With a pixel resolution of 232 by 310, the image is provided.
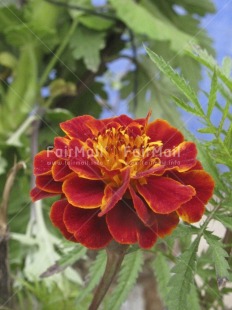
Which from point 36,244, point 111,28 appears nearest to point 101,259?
point 36,244

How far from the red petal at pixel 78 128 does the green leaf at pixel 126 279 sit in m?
0.08

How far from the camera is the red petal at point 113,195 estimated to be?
0.21m

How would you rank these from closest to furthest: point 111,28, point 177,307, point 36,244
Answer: point 177,307 → point 36,244 → point 111,28

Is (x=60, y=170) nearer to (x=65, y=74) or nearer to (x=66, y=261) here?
(x=66, y=261)

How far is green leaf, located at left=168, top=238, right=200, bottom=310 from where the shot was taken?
23cm

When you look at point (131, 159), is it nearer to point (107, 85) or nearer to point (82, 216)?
point (82, 216)

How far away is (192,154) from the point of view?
24cm

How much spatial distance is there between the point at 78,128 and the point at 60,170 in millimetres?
29

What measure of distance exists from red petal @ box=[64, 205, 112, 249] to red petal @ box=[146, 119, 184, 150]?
5cm

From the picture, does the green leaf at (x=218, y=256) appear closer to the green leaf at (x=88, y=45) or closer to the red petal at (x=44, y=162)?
the red petal at (x=44, y=162)

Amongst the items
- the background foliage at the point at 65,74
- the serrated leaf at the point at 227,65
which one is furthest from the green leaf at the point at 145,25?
the serrated leaf at the point at 227,65

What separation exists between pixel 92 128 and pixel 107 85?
688 millimetres

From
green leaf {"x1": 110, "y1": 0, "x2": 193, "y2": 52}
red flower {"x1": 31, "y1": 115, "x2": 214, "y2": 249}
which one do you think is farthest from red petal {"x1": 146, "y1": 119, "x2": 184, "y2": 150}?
green leaf {"x1": 110, "y1": 0, "x2": 193, "y2": 52}

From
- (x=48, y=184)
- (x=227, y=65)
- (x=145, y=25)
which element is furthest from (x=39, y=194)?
(x=145, y=25)
